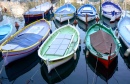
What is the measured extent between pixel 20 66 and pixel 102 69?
7.97 meters

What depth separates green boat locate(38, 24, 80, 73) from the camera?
1540 centimetres

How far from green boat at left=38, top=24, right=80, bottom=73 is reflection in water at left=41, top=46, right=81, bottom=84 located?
1.95ft

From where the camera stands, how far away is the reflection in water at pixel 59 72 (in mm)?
15417

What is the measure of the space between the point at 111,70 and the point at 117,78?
1.08 meters

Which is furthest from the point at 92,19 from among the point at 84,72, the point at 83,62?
the point at 84,72

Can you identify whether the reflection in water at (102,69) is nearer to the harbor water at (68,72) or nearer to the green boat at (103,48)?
the harbor water at (68,72)

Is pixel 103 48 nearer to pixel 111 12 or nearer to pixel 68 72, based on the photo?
pixel 68 72

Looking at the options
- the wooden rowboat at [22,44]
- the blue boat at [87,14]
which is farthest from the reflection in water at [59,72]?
the blue boat at [87,14]

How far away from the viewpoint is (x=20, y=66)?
57.1 ft

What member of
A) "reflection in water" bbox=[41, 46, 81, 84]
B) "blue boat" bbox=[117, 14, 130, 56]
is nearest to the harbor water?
"reflection in water" bbox=[41, 46, 81, 84]

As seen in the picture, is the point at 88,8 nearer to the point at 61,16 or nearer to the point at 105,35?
the point at 61,16

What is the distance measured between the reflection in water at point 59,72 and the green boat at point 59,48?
596 millimetres

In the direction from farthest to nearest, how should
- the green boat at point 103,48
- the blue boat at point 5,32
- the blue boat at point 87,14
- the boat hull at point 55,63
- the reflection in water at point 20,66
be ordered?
the blue boat at point 87,14
the blue boat at point 5,32
the reflection in water at point 20,66
the green boat at point 103,48
the boat hull at point 55,63

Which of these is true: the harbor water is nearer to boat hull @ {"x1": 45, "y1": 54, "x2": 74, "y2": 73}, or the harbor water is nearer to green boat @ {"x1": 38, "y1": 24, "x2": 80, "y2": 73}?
boat hull @ {"x1": 45, "y1": 54, "x2": 74, "y2": 73}
